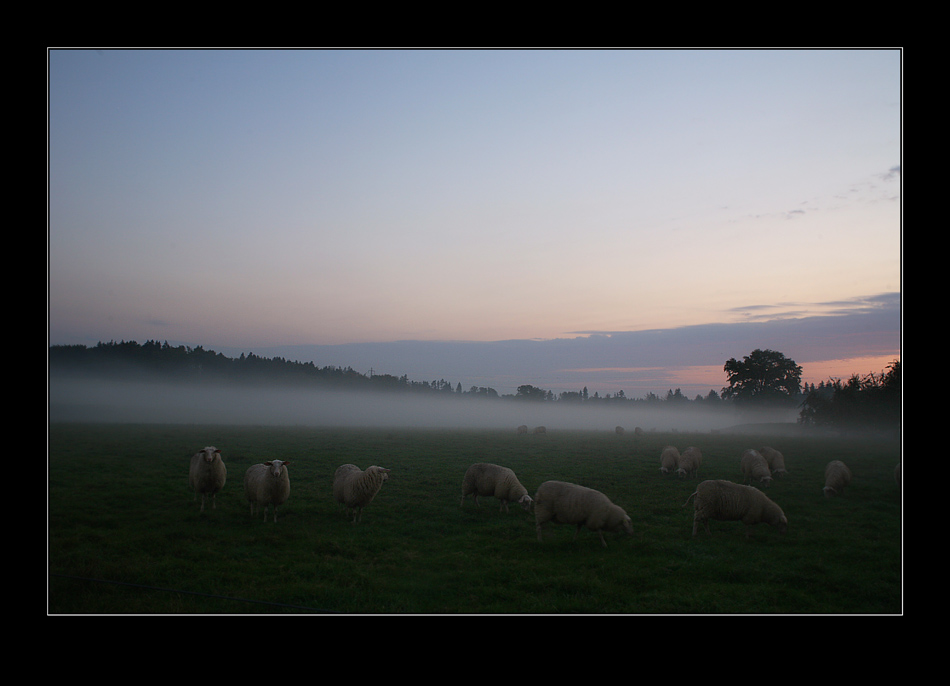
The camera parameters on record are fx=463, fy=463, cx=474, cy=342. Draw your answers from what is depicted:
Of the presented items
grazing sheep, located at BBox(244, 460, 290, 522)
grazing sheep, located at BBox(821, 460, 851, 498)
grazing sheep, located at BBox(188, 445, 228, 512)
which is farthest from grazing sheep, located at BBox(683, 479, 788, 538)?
grazing sheep, located at BBox(188, 445, 228, 512)

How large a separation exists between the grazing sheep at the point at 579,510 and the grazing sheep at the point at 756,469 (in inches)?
441

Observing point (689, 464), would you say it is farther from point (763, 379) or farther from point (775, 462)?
point (763, 379)

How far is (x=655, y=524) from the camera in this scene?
1244cm

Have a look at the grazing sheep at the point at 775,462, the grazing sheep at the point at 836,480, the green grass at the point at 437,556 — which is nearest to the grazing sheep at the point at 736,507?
the green grass at the point at 437,556

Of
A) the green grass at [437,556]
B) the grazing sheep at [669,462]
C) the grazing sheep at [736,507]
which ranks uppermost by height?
the grazing sheep at [736,507]

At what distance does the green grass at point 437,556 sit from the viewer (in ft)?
25.9

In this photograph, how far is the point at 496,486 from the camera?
13.9 m

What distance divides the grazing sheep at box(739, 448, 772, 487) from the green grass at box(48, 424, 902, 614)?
3.85ft

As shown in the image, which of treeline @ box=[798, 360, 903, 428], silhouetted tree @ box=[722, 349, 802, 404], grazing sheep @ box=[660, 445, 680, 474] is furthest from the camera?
silhouetted tree @ box=[722, 349, 802, 404]

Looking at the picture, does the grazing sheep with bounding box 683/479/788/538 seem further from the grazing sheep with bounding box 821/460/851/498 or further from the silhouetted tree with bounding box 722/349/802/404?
the silhouetted tree with bounding box 722/349/802/404

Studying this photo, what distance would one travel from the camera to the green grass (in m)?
7.88

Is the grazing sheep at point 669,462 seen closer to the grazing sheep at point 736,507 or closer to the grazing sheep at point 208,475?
the grazing sheep at point 736,507
